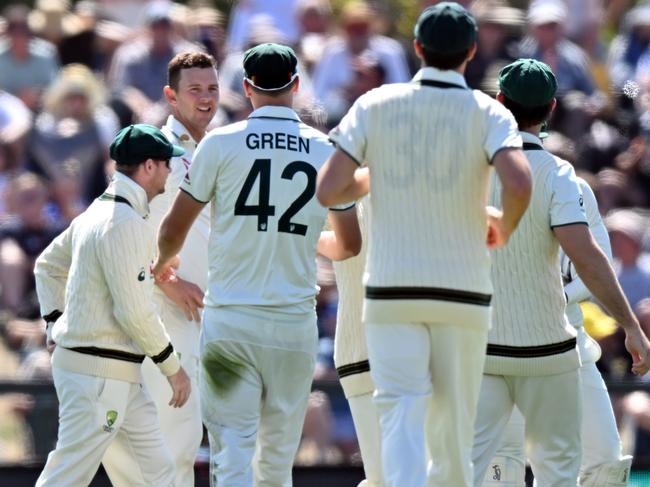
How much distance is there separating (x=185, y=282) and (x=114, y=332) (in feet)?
2.50

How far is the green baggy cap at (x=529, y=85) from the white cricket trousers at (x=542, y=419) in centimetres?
119

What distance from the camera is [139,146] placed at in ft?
23.5

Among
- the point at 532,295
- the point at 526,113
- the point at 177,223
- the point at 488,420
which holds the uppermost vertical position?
the point at 526,113

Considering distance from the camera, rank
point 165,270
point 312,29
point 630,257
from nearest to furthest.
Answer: point 165,270
point 630,257
point 312,29

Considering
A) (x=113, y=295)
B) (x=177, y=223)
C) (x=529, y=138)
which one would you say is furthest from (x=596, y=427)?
(x=113, y=295)

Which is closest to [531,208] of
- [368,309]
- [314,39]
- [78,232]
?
[368,309]

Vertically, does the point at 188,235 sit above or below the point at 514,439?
above

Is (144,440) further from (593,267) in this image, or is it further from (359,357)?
(593,267)

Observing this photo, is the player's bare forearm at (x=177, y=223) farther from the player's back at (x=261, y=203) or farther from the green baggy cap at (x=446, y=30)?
the green baggy cap at (x=446, y=30)

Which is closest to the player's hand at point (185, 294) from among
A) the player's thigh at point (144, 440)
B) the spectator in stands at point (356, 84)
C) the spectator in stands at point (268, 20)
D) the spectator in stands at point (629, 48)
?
the player's thigh at point (144, 440)

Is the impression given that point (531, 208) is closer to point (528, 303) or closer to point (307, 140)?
point (528, 303)

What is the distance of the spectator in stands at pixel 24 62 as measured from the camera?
12391mm

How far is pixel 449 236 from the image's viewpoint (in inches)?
231

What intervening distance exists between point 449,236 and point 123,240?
5.87 ft
